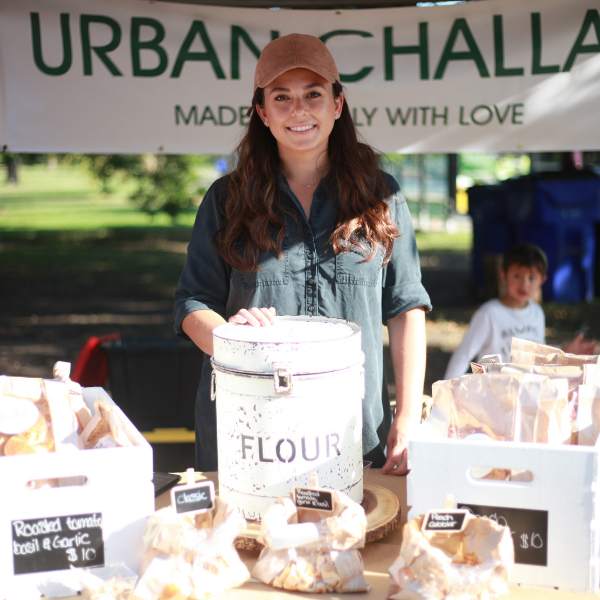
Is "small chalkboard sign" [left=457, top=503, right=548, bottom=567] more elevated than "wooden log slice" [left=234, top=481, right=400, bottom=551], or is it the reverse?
"small chalkboard sign" [left=457, top=503, right=548, bottom=567]

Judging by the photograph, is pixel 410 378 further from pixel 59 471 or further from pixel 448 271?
pixel 448 271

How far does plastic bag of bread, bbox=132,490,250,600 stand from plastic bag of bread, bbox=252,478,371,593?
61 millimetres

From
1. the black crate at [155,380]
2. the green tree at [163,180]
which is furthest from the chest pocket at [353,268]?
the green tree at [163,180]

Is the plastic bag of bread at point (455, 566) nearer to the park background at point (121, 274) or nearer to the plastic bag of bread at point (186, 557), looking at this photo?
the plastic bag of bread at point (186, 557)

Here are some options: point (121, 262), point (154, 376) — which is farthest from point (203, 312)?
point (121, 262)

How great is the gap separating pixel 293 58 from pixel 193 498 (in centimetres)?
108

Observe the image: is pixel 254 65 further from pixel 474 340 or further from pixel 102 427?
pixel 102 427

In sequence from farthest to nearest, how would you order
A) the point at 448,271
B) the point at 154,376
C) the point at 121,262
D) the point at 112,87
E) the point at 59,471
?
1. the point at 121,262
2. the point at 448,271
3. the point at 154,376
4. the point at 112,87
5. the point at 59,471

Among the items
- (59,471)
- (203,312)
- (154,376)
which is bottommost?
(154,376)

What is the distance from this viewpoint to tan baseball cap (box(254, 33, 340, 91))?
70.1 inches

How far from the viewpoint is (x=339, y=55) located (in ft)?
10.2

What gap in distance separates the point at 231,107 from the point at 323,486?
2137 millimetres

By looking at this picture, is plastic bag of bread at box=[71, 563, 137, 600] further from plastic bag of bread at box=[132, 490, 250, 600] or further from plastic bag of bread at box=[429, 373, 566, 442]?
plastic bag of bread at box=[429, 373, 566, 442]

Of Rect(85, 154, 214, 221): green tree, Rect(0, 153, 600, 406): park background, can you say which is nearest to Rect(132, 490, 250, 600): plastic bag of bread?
Rect(0, 153, 600, 406): park background
